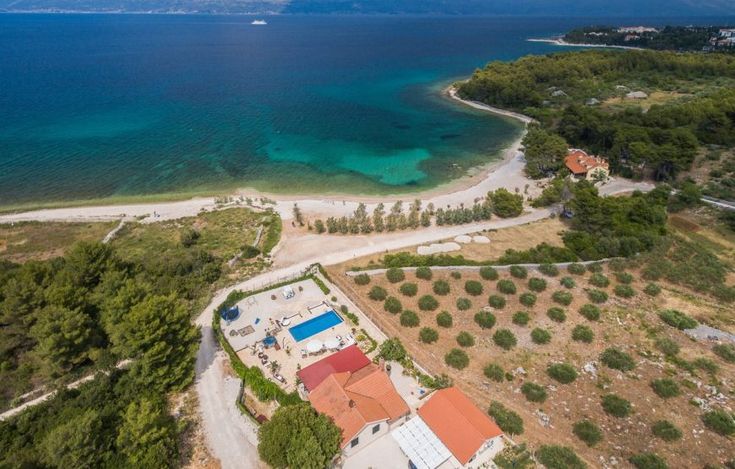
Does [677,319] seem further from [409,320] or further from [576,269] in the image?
[409,320]

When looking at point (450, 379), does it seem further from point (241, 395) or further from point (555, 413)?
point (241, 395)

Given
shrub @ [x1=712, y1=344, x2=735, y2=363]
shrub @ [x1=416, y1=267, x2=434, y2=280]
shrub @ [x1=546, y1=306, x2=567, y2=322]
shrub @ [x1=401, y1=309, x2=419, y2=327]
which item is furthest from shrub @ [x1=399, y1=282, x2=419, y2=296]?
shrub @ [x1=712, y1=344, x2=735, y2=363]

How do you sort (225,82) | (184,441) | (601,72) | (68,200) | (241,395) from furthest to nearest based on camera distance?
1. (225,82)
2. (601,72)
3. (68,200)
4. (241,395)
5. (184,441)

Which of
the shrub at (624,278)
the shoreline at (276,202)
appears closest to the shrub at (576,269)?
the shrub at (624,278)

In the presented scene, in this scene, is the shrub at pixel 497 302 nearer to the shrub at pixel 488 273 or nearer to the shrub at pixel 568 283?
the shrub at pixel 488 273

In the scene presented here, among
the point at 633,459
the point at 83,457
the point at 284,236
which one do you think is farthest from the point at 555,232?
the point at 83,457

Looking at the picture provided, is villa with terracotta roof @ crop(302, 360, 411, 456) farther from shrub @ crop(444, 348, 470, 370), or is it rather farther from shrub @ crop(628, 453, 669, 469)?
shrub @ crop(628, 453, 669, 469)
